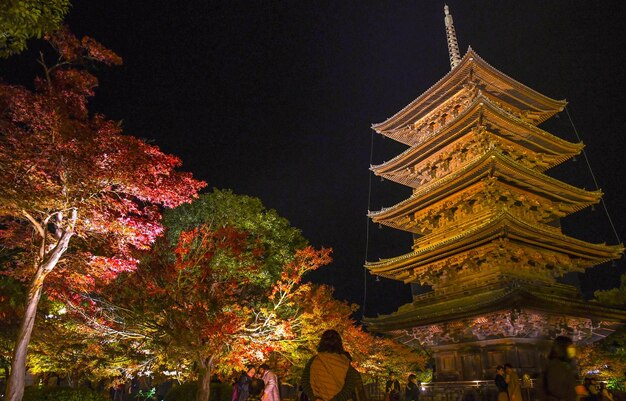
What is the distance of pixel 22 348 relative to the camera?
875 cm

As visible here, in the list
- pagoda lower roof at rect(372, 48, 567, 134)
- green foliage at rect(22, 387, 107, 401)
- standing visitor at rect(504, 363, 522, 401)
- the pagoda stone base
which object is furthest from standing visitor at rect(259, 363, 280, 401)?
pagoda lower roof at rect(372, 48, 567, 134)

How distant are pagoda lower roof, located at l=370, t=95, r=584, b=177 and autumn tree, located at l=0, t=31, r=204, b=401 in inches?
502

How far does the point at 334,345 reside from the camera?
3584mm

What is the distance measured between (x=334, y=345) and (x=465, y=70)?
18.9 meters

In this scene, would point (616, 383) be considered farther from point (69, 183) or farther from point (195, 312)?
point (69, 183)

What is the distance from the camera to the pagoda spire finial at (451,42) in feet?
76.5

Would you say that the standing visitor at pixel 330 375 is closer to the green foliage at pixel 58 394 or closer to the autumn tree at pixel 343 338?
the green foliage at pixel 58 394

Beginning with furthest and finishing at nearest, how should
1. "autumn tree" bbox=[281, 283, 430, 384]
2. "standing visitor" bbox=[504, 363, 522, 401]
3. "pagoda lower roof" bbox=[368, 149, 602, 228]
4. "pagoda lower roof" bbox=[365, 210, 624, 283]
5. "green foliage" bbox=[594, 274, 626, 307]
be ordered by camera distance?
"green foliage" bbox=[594, 274, 626, 307], "pagoda lower roof" bbox=[368, 149, 602, 228], "pagoda lower roof" bbox=[365, 210, 624, 283], "autumn tree" bbox=[281, 283, 430, 384], "standing visitor" bbox=[504, 363, 522, 401]

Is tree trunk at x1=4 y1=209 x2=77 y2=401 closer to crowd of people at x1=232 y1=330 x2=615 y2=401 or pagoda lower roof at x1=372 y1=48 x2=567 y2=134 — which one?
crowd of people at x1=232 y1=330 x2=615 y2=401

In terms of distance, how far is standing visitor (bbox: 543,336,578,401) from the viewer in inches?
177

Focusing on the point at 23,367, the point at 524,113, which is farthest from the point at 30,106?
the point at 524,113

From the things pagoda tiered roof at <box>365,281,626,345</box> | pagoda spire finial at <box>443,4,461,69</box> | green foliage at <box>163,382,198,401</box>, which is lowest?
green foliage at <box>163,382,198,401</box>

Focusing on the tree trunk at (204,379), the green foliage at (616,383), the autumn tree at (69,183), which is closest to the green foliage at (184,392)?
the tree trunk at (204,379)

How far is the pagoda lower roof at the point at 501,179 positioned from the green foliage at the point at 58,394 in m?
14.9
